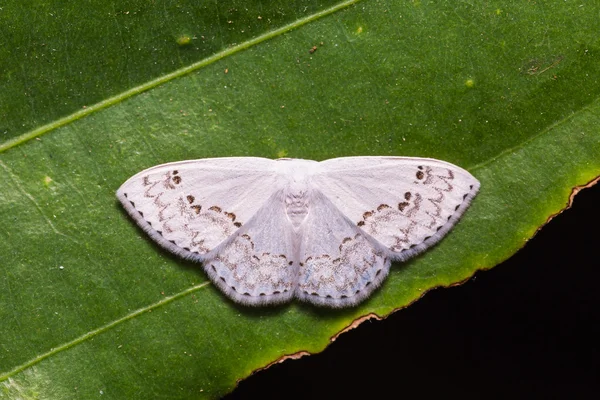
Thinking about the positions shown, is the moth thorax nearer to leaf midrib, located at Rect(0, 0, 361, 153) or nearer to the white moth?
the white moth

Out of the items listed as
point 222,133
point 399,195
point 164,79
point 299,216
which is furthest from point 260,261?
point 164,79

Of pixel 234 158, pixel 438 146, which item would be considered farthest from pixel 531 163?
pixel 234 158

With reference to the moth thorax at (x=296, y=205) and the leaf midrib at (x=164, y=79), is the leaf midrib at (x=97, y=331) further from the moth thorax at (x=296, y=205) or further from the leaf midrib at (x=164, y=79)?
the leaf midrib at (x=164, y=79)

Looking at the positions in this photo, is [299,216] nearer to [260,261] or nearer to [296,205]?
[296,205]

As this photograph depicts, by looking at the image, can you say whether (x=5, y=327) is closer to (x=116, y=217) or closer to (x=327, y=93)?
(x=116, y=217)

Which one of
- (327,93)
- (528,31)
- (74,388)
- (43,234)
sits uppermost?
(528,31)
